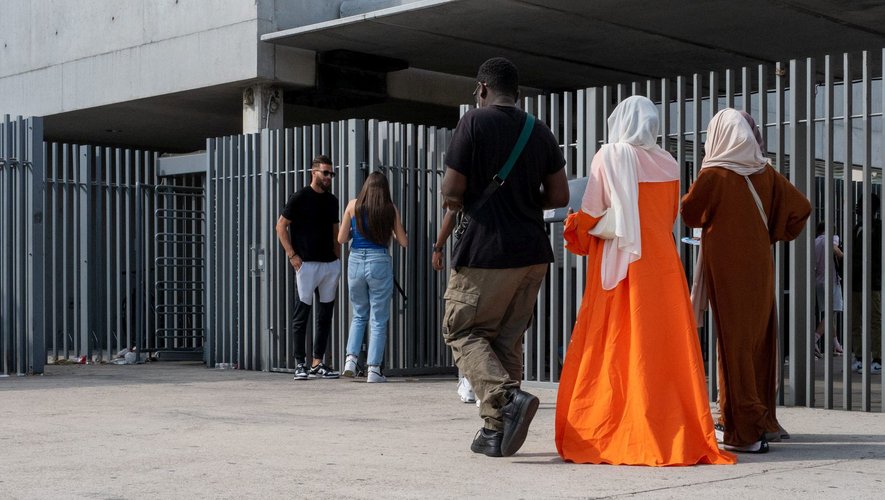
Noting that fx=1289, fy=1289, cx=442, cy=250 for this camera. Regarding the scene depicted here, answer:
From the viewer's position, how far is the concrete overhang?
13336 mm

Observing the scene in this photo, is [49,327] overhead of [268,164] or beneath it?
beneath

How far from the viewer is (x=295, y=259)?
11.9m

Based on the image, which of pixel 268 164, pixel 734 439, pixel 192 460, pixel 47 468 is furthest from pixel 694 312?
pixel 268 164

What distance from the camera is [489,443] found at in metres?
6.40

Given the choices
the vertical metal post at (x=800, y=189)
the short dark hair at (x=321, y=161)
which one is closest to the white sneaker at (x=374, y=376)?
the short dark hair at (x=321, y=161)

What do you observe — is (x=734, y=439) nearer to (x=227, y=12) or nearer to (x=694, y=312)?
(x=694, y=312)

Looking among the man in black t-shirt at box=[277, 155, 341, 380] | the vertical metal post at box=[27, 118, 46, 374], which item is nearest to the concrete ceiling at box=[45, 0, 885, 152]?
the man in black t-shirt at box=[277, 155, 341, 380]

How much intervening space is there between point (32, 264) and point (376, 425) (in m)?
5.61

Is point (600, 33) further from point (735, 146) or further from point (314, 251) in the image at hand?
point (735, 146)

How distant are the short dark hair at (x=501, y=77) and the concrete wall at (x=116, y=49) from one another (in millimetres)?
8477

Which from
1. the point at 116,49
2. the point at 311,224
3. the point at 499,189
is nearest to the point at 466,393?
the point at 311,224

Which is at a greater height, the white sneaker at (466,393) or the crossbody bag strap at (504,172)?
the crossbody bag strap at (504,172)

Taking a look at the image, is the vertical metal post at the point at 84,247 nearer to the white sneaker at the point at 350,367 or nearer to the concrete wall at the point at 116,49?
the concrete wall at the point at 116,49

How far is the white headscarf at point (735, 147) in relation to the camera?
678 centimetres
